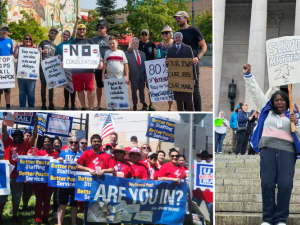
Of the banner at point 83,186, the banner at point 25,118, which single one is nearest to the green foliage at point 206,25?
the banner at point 25,118

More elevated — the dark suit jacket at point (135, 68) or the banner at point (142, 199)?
the dark suit jacket at point (135, 68)

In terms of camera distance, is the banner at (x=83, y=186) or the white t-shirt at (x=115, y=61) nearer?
the banner at (x=83, y=186)

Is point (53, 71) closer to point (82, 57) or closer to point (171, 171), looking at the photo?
point (82, 57)

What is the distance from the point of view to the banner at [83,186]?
8953 mm

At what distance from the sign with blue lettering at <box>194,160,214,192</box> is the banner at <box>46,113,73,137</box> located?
9.50 ft

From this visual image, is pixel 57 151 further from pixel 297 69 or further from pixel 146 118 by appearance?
pixel 297 69

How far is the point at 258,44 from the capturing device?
2481cm

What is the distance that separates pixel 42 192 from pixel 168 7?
38303 mm

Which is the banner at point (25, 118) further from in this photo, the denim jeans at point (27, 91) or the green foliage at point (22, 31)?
the green foliage at point (22, 31)

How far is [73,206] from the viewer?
364 inches

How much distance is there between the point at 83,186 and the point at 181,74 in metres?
3.05

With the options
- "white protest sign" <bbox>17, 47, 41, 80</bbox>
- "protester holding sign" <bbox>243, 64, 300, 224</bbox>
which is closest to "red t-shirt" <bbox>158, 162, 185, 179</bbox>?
"protester holding sign" <bbox>243, 64, 300, 224</bbox>

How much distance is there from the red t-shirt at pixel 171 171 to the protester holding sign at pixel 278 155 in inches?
102

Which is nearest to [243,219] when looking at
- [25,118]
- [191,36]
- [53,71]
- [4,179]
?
[191,36]
